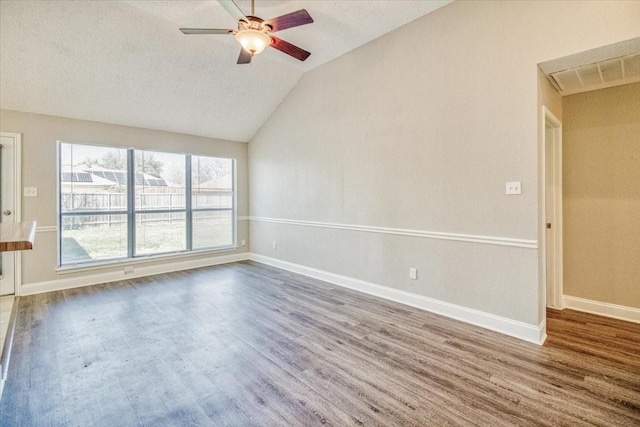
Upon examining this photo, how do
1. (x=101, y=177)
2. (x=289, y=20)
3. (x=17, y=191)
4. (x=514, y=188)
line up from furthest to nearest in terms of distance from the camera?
(x=101, y=177), (x=17, y=191), (x=514, y=188), (x=289, y=20)

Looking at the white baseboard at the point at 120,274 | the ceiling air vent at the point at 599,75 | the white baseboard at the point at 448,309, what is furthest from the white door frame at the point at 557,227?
the white baseboard at the point at 120,274

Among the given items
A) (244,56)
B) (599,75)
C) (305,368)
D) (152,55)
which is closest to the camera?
(305,368)

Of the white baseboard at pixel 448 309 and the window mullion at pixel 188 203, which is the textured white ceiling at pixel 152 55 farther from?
the white baseboard at pixel 448 309

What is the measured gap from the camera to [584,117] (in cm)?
324

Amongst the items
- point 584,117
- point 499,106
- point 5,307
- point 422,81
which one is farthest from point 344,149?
point 5,307

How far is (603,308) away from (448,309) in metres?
1.62

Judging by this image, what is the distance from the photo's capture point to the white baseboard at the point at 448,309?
8.69 ft

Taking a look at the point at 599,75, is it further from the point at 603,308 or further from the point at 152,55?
the point at 152,55

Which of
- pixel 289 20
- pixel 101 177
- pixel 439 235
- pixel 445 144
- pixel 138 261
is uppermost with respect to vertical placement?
pixel 289 20

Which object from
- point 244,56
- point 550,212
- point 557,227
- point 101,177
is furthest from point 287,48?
point 101,177

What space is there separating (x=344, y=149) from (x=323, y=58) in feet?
4.42

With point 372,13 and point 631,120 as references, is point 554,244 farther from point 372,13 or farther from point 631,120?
point 372,13

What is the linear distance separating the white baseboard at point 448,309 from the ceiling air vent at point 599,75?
7.46 ft

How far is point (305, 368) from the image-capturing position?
225 cm
